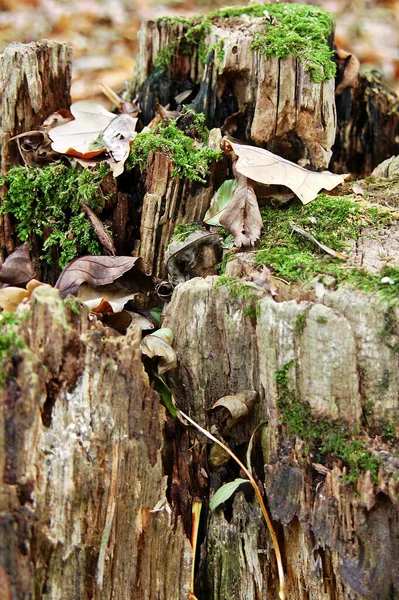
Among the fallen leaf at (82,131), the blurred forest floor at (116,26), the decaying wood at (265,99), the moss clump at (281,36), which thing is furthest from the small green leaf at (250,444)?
the blurred forest floor at (116,26)

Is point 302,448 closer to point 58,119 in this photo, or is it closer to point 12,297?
point 12,297

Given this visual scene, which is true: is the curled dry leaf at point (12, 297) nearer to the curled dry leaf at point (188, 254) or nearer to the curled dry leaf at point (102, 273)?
the curled dry leaf at point (102, 273)

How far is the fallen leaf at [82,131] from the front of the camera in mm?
2848

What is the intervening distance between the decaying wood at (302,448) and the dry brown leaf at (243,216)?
293 mm

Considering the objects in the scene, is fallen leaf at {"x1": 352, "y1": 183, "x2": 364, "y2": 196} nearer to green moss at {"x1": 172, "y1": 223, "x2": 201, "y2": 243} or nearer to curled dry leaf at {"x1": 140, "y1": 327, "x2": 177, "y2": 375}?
green moss at {"x1": 172, "y1": 223, "x2": 201, "y2": 243}

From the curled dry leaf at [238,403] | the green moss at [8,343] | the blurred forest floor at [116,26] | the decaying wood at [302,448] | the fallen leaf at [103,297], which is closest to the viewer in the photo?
the green moss at [8,343]

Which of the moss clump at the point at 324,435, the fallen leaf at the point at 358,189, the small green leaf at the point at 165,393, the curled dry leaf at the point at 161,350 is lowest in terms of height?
the small green leaf at the point at 165,393

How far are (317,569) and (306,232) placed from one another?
1268 mm

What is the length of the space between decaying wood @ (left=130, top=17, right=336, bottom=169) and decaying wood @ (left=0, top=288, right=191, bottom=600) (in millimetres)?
1484

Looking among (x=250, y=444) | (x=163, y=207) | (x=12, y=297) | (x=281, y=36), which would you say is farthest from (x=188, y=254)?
(x=281, y=36)

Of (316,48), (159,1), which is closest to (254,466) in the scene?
Answer: (316,48)

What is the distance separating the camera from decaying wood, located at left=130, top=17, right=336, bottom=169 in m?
2.87

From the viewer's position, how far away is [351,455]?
2045 millimetres

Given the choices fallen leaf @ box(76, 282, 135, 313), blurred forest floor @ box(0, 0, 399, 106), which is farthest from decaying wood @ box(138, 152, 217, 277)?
blurred forest floor @ box(0, 0, 399, 106)
